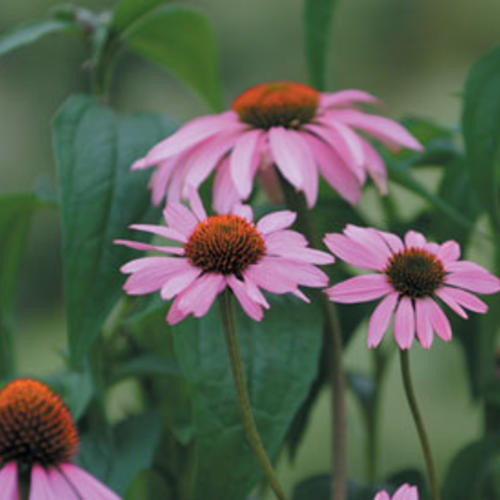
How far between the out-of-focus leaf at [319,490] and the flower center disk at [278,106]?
177mm

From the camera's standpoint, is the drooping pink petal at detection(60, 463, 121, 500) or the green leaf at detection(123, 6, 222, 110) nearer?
the drooping pink petal at detection(60, 463, 121, 500)

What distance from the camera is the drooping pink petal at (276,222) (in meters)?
0.28

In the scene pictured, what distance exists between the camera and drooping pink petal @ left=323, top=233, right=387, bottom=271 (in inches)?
10.7

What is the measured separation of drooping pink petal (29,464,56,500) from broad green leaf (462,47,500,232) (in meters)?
0.25

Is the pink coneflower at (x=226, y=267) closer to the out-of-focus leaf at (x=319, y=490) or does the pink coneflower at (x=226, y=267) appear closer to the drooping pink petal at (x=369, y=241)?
the drooping pink petal at (x=369, y=241)

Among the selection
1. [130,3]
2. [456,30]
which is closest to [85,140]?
[130,3]

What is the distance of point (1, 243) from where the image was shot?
0.49 m

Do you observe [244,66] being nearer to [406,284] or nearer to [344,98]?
[344,98]

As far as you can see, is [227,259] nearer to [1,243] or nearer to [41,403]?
[41,403]

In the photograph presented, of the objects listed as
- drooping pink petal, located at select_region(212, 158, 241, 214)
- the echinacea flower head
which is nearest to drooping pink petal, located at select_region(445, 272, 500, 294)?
the echinacea flower head

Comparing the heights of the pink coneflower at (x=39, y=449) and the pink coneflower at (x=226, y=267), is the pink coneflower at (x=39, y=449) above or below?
below

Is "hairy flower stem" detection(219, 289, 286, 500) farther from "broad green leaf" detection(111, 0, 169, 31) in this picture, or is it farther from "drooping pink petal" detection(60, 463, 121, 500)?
"broad green leaf" detection(111, 0, 169, 31)

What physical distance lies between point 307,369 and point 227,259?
0.32 ft

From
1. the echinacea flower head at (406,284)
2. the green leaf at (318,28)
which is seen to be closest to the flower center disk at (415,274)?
the echinacea flower head at (406,284)
